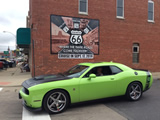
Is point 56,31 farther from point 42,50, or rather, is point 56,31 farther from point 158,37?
point 158,37

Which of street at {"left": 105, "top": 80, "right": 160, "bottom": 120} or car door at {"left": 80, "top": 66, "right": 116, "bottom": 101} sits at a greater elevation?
car door at {"left": 80, "top": 66, "right": 116, "bottom": 101}

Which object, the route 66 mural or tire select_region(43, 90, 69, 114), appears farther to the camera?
the route 66 mural

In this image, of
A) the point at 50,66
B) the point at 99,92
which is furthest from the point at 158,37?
the point at 99,92

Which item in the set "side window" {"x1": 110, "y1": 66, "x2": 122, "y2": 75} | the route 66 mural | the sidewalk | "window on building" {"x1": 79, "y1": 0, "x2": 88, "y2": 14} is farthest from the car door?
"window on building" {"x1": 79, "y1": 0, "x2": 88, "y2": 14}

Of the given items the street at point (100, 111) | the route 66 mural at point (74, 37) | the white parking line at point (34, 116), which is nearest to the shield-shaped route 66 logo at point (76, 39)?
the route 66 mural at point (74, 37)

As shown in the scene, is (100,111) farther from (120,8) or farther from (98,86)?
(120,8)

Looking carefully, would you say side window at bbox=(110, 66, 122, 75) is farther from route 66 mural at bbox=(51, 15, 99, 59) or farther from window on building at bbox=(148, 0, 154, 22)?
window on building at bbox=(148, 0, 154, 22)

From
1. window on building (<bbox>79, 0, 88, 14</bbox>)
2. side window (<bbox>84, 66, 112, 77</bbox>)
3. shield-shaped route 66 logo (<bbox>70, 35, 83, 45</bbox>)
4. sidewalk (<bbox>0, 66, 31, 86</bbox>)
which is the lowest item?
sidewalk (<bbox>0, 66, 31, 86</bbox>)

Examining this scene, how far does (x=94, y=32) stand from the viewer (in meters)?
13.2

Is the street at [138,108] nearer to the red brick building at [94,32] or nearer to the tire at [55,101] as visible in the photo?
the tire at [55,101]

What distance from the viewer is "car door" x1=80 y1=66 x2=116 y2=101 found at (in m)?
4.70

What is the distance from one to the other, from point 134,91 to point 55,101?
118 inches

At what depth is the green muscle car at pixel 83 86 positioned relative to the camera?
421cm

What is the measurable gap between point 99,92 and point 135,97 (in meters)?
1.60
